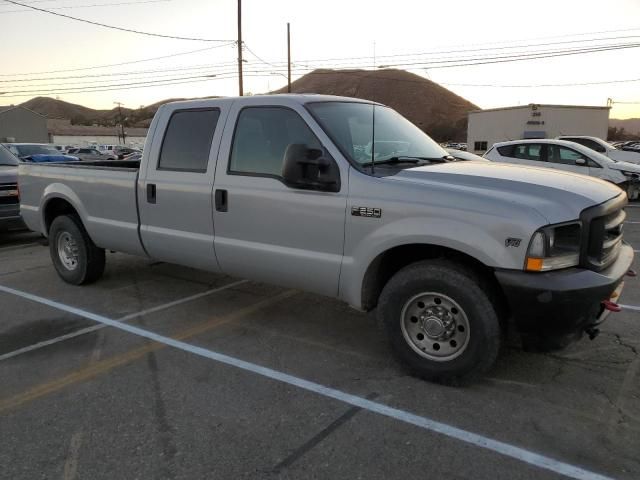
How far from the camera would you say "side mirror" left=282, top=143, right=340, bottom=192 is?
12.4 feet

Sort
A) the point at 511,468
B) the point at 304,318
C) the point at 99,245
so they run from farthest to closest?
the point at 99,245 < the point at 304,318 < the point at 511,468

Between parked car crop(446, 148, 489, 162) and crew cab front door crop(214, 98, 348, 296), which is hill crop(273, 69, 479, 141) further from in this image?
crew cab front door crop(214, 98, 348, 296)

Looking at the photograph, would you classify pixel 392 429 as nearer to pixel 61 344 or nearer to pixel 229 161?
pixel 229 161

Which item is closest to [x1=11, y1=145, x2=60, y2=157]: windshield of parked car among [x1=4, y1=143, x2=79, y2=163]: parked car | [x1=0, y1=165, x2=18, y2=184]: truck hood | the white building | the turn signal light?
[x1=4, y1=143, x2=79, y2=163]: parked car

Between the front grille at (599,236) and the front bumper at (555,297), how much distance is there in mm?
92

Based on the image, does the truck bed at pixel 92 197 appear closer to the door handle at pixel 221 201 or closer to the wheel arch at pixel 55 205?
the wheel arch at pixel 55 205

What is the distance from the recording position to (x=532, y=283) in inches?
125

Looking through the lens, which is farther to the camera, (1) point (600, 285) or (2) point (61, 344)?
(2) point (61, 344)

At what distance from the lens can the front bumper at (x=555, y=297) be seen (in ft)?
10.4

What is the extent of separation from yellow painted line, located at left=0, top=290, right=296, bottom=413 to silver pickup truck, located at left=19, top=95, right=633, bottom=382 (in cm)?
58

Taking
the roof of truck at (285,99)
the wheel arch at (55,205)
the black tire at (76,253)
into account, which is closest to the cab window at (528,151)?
the roof of truck at (285,99)

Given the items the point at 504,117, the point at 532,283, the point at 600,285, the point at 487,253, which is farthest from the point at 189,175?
the point at 504,117

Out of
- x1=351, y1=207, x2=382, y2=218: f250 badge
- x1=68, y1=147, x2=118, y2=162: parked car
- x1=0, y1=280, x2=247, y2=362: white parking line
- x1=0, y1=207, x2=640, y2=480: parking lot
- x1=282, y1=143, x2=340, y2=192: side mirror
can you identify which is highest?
x1=282, y1=143, x2=340, y2=192: side mirror

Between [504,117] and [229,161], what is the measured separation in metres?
28.7
